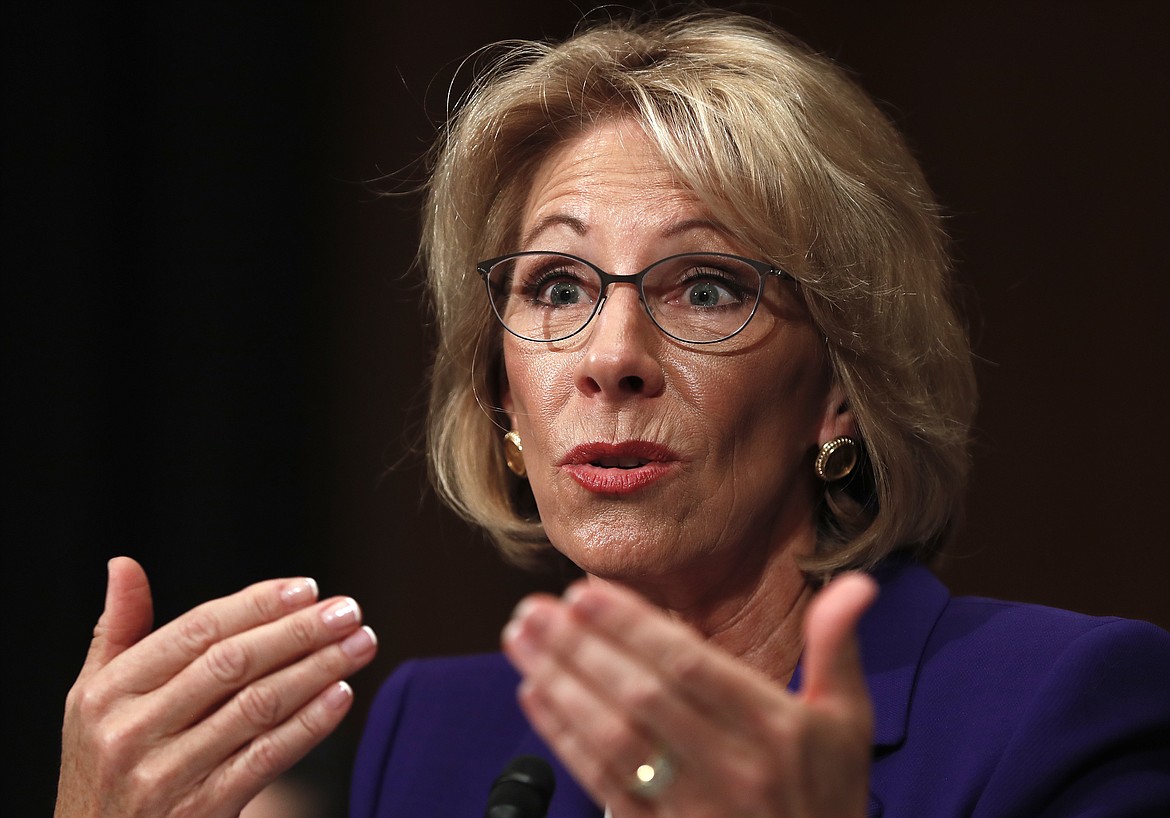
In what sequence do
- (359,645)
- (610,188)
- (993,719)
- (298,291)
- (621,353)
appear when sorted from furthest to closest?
(298,291), (610,188), (621,353), (993,719), (359,645)

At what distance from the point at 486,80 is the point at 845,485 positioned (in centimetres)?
91

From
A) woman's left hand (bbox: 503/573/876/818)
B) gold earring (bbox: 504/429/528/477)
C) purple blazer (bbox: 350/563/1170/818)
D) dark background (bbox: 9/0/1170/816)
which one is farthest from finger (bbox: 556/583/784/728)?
dark background (bbox: 9/0/1170/816)

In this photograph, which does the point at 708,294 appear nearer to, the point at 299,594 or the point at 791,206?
the point at 791,206

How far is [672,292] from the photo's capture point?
1.72 m

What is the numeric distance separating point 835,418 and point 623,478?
0.38 metres

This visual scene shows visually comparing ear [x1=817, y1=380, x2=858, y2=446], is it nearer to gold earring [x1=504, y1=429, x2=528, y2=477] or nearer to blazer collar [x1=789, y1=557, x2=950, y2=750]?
blazer collar [x1=789, y1=557, x2=950, y2=750]

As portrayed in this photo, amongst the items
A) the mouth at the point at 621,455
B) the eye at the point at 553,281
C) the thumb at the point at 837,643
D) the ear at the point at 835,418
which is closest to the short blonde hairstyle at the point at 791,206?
the ear at the point at 835,418

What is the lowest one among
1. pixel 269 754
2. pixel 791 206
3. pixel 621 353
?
pixel 269 754

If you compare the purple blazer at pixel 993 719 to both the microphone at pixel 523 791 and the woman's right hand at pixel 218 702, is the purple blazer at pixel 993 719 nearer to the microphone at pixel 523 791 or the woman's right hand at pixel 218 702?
the microphone at pixel 523 791

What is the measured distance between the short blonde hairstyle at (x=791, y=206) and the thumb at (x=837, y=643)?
0.83m

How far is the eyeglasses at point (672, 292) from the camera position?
1.70 metres

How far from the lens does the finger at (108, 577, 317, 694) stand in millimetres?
1417

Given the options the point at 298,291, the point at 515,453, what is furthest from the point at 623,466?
the point at 298,291

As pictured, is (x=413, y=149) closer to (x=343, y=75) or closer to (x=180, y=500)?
(x=343, y=75)
